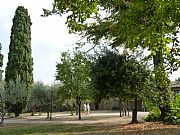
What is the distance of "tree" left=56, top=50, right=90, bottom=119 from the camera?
35719mm

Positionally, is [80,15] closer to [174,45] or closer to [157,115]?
[174,45]

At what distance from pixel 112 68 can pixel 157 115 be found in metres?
4.57

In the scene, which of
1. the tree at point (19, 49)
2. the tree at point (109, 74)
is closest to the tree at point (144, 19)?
the tree at point (109, 74)

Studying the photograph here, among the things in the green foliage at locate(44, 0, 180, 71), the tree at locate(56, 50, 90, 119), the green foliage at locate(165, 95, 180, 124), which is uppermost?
the tree at locate(56, 50, 90, 119)

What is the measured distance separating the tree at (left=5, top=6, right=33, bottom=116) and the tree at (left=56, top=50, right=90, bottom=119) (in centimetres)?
874

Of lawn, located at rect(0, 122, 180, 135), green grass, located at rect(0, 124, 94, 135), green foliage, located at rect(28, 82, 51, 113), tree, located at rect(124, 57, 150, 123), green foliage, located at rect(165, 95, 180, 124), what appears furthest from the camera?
green foliage, located at rect(28, 82, 51, 113)

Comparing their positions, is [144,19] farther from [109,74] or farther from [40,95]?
Answer: [40,95]

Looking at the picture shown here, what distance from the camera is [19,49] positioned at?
151 feet

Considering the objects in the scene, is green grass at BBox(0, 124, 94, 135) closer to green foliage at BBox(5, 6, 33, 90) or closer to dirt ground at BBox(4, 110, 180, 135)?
dirt ground at BBox(4, 110, 180, 135)

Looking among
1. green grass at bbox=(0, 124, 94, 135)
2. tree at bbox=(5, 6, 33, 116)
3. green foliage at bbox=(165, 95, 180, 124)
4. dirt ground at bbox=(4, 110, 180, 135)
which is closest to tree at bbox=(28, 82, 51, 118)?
tree at bbox=(5, 6, 33, 116)

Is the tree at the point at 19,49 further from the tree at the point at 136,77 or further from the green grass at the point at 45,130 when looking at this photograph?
the tree at the point at 136,77

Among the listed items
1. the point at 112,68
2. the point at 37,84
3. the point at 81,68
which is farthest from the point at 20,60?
the point at 112,68

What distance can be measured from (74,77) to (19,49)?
12.2 metres

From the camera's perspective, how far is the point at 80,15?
7.95m
